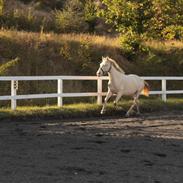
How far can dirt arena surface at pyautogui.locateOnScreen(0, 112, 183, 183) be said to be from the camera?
938 centimetres

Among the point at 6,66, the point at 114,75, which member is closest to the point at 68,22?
the point at 6,66

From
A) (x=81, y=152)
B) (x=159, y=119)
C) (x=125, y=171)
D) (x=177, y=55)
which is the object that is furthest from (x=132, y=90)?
(x=177, y=55)

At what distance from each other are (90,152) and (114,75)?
10316 millimetres

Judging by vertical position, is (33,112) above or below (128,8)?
below

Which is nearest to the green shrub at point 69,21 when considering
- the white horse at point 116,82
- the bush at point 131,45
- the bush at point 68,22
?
the bush at point 68,22

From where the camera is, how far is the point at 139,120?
19.4m

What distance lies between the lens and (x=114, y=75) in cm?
2191

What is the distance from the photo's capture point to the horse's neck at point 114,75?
2178 cm

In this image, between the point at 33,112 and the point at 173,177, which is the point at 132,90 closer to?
the point at 33,112

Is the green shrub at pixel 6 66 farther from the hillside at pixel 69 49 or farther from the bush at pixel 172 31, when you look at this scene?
the bush at pixel 172 31

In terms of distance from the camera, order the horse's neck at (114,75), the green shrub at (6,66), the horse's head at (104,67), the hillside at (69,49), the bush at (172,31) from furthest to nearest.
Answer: the bush at (172,31) → the hillside at (69,49) → the green shrub at (6,66) → the horse's neck at (114,75) → the horse's head at (104,67)

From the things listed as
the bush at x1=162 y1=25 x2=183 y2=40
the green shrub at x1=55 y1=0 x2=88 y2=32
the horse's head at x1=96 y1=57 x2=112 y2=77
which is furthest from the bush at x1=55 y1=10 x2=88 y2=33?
the horse's head at x1=96 y1=57 x2=112 y2=77

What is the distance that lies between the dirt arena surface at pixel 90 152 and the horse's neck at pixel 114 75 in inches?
166

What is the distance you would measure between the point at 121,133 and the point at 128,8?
759 inches
